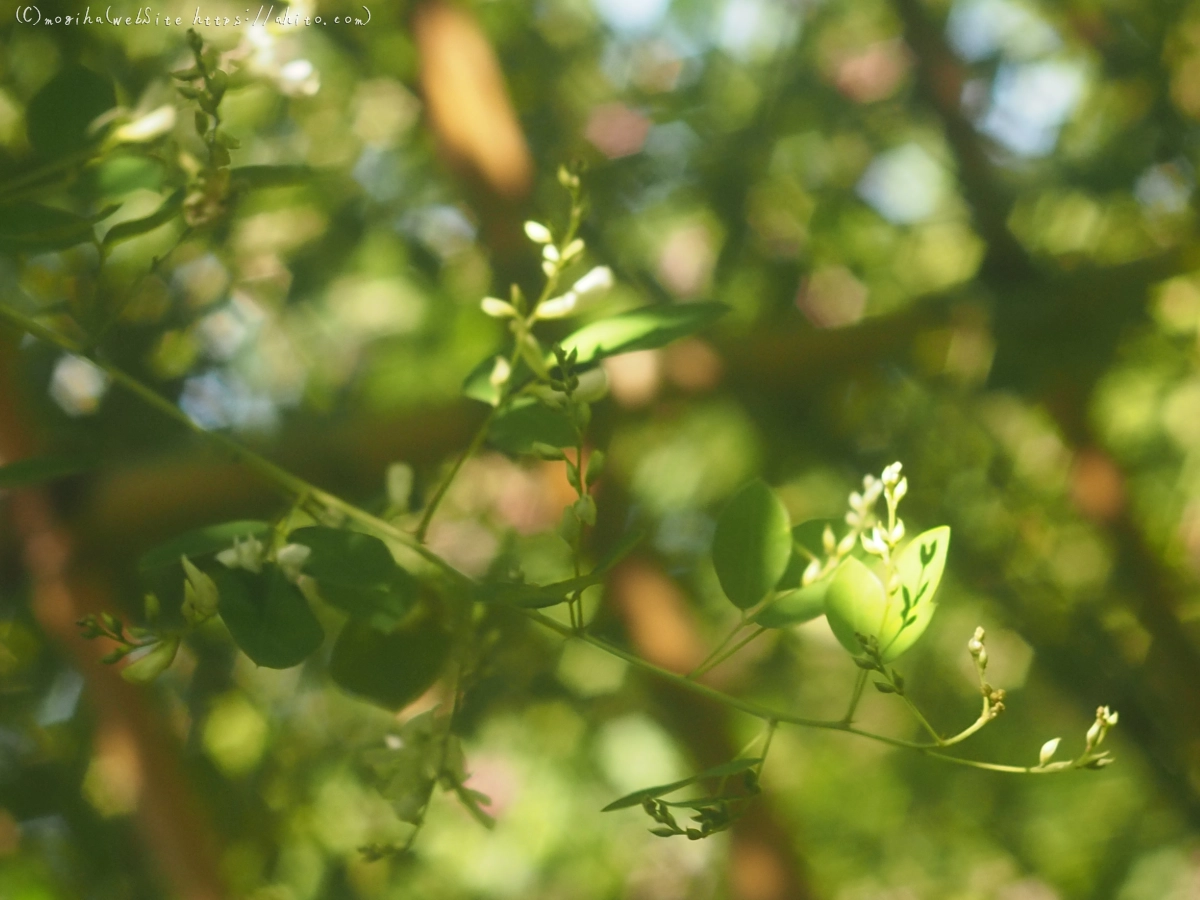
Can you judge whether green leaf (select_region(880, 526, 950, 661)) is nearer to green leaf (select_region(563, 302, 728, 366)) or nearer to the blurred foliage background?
green leaf (select_region(563, 302, 728, 366))

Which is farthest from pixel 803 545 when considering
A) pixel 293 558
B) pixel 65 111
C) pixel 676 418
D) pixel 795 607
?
pixel 676 418

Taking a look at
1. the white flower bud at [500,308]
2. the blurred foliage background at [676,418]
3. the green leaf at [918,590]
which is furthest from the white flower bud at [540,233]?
the blurred foliage background at [676,418]

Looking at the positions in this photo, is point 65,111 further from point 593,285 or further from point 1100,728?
point 1100,728

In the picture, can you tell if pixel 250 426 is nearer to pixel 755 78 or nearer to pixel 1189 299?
A: pixel 755 78

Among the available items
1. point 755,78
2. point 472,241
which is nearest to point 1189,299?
point 755,78

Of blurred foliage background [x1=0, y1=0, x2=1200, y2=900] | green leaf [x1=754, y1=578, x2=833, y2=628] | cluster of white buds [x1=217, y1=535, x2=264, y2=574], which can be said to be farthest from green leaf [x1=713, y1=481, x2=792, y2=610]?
blurred foliage background [x1=0, y1=0, x2=1200, y2=900]

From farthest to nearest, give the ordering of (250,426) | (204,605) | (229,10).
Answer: (229,10)
(250,426)
(204,605)
